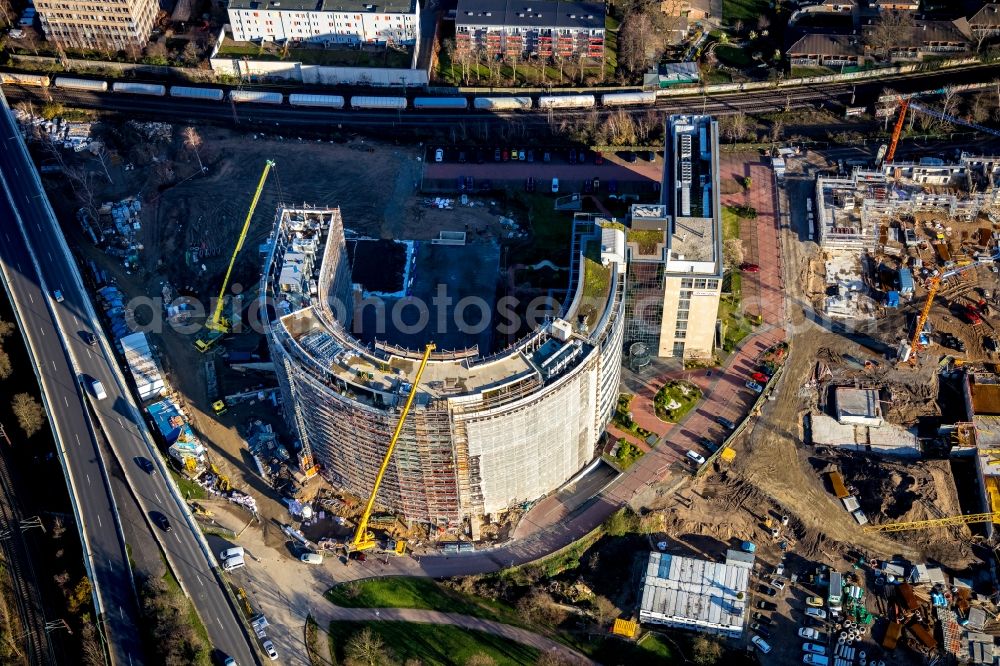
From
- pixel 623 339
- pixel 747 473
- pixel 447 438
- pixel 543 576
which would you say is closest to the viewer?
pixel 447 438

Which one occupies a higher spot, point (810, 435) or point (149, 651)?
point (810, 435)

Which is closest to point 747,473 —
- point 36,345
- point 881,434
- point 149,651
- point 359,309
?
point 881,434

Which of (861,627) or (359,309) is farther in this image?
(359,309)

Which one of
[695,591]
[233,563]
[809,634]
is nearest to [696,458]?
[695,591]

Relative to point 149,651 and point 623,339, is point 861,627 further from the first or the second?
point 149,651

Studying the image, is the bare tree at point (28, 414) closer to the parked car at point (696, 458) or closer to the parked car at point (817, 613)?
the parked car at point (696, 458)

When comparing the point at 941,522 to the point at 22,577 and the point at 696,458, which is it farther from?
the point at 22,577
